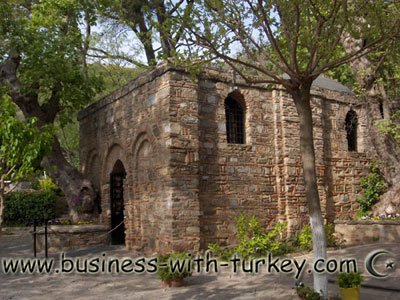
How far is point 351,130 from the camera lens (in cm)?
1295

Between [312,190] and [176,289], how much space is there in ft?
9.09

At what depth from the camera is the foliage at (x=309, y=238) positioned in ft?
33.0

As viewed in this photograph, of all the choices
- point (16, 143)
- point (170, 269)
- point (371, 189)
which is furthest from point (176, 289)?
point (371, 189)


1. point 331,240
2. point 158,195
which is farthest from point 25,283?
point 331,240

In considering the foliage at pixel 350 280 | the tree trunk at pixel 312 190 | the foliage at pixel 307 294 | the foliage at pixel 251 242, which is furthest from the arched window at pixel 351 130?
the foliage at pixel 307 294

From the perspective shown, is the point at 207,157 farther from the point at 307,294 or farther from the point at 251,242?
the point at 307,294

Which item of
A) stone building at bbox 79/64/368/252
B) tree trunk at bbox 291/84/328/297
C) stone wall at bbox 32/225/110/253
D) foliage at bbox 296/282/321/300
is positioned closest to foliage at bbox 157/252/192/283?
stone building at bbox 79/64/368/252

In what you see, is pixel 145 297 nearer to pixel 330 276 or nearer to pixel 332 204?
pixel 330 276

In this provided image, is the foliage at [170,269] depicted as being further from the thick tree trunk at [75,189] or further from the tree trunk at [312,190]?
the thick tree trunk at [75,189]

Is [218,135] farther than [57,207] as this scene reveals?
No

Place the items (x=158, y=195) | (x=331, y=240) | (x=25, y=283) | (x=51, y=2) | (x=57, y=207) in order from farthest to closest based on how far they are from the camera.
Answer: (x=57, y=207)
(x=51, y=2)
(x=331, y=240)
(x=158, y=195)
(x=25, y=283)

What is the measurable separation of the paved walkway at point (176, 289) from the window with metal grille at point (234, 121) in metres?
3.15

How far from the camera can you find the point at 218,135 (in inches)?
392

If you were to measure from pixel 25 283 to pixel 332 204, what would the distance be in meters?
7.74
